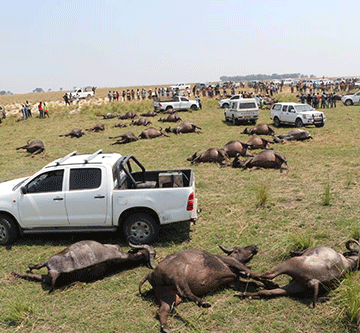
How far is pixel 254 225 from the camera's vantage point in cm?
834

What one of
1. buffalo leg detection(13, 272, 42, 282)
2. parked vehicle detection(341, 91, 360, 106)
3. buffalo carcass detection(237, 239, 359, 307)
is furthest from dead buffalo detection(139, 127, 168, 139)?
parked vehicle detection(341, 91, 360, 106)

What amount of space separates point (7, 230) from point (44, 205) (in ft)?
3.55

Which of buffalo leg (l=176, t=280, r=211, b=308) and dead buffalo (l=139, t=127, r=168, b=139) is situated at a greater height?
dead buffalo (l=139, t=127, r=168, b=139)

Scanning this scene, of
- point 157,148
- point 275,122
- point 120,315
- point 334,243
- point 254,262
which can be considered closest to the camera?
point 120,315

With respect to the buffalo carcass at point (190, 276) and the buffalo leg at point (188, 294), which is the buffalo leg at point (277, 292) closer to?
the buffalo carcass at point (190, 276)

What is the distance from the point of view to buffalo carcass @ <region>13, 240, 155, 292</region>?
6074mm

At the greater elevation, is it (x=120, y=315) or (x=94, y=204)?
(x=94, y=204)

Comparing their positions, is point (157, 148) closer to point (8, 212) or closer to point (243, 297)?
point (8, 212)

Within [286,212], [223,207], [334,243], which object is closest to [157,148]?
[223,207]

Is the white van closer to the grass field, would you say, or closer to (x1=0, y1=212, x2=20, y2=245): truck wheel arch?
the grass field

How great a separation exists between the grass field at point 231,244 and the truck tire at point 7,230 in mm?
202

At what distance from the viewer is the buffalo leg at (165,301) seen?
4906mm

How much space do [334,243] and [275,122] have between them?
1887 centimetres

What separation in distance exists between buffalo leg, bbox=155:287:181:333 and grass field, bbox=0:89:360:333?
4.7 inches
